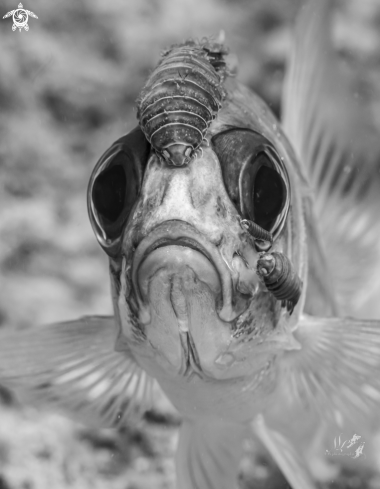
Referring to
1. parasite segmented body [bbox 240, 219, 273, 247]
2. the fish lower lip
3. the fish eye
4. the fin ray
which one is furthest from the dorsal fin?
the fish lower lip

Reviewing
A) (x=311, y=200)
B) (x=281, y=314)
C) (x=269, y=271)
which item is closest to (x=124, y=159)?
(x=269, y=271)

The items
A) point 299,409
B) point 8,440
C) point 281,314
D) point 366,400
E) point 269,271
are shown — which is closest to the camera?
point 269,271

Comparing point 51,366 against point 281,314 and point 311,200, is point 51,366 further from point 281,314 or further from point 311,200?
point 311,200

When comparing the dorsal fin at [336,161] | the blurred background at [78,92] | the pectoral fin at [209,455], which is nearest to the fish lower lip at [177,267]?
the pectoral fin at [209,455]

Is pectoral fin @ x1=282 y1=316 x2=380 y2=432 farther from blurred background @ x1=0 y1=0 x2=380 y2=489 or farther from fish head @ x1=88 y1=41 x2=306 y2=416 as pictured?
blurred background @ x1=0 y1=0 x2=380 y2=489

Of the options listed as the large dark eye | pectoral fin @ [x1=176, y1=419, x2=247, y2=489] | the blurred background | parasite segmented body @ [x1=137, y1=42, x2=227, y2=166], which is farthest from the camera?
the blurred background

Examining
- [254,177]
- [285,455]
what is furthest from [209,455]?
[254,177]

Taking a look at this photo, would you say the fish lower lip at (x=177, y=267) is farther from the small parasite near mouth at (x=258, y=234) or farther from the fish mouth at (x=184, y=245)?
the small parasite near mouth at (x=258, y=234)
